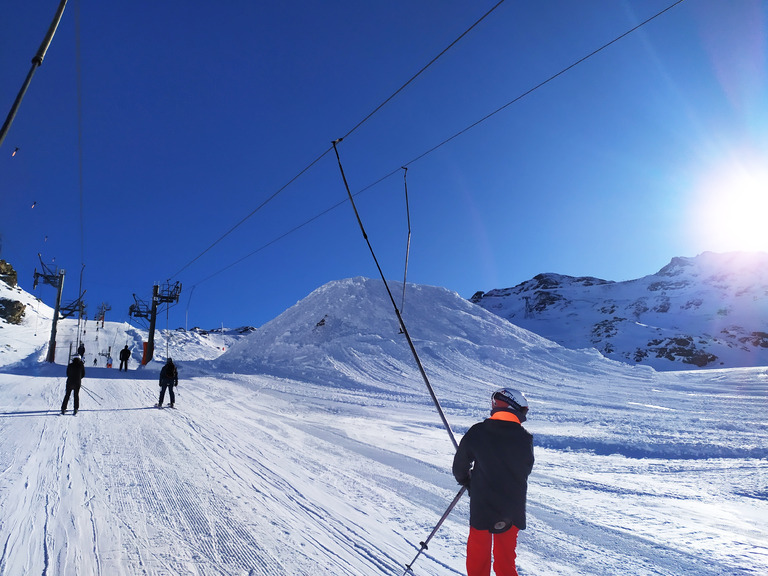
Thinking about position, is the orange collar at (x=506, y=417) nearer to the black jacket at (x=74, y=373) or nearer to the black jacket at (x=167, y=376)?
the black jacket at (x=74, y=373)

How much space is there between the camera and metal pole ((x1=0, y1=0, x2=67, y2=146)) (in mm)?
4652

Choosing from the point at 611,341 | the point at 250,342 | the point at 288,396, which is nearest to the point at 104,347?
the point at 250,342

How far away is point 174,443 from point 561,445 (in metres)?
9.77

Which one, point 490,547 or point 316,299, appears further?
point 316,299

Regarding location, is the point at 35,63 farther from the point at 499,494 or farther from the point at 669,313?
the point at 669,313

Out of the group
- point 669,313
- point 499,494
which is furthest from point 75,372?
point 669,313

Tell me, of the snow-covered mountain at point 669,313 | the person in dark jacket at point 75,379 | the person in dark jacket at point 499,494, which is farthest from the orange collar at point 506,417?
the snow-covered mountain at point 669,313

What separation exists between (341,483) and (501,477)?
4532mm

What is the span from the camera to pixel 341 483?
6.94 m

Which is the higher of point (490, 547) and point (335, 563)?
point (490, 547)

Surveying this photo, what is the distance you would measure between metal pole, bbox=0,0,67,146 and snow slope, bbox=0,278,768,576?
452 cm

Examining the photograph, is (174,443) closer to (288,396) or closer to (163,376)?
(163,376)

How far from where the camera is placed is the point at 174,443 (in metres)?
8.73

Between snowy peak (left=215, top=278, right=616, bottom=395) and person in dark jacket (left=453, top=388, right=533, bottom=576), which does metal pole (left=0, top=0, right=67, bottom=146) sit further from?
snowy peak (left=215, top=278, right=616, bottom=395)
